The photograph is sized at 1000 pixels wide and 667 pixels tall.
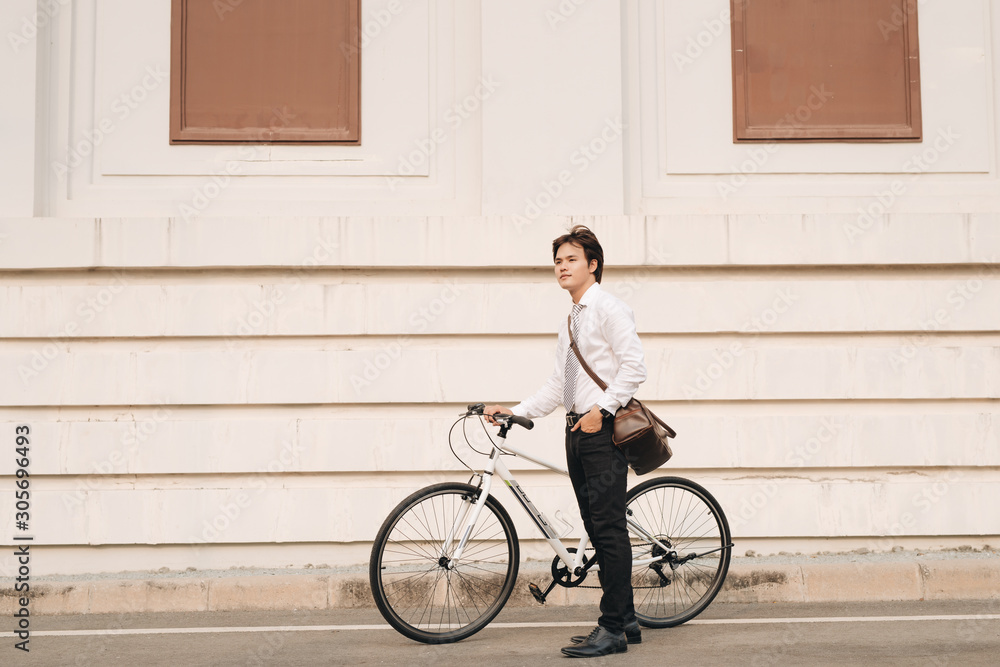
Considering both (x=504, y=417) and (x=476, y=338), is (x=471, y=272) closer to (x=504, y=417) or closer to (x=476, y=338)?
(x=476, y=338)

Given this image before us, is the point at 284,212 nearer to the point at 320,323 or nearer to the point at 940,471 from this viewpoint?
the point at 320,323

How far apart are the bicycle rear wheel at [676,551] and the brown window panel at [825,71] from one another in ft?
11.2

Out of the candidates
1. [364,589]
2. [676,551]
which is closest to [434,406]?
[364,589]

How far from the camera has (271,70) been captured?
720 centimetres

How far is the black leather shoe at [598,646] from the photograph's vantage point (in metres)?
4.49

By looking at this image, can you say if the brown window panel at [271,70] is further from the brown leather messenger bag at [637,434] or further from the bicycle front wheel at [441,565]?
the bicycle front wheel at [441,565]

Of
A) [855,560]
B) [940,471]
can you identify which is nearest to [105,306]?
[855,560]

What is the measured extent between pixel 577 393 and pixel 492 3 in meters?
3.75

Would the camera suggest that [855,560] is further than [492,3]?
No

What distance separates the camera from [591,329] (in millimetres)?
4625

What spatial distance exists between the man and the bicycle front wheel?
55cm

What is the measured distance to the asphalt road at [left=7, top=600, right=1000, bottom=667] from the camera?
4.57m

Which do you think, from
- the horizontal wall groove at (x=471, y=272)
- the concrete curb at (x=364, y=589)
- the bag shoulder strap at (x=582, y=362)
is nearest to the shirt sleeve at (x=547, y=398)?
the bag shoulder strap at (x=582, y=362)

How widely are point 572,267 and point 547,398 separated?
77 centimetres
